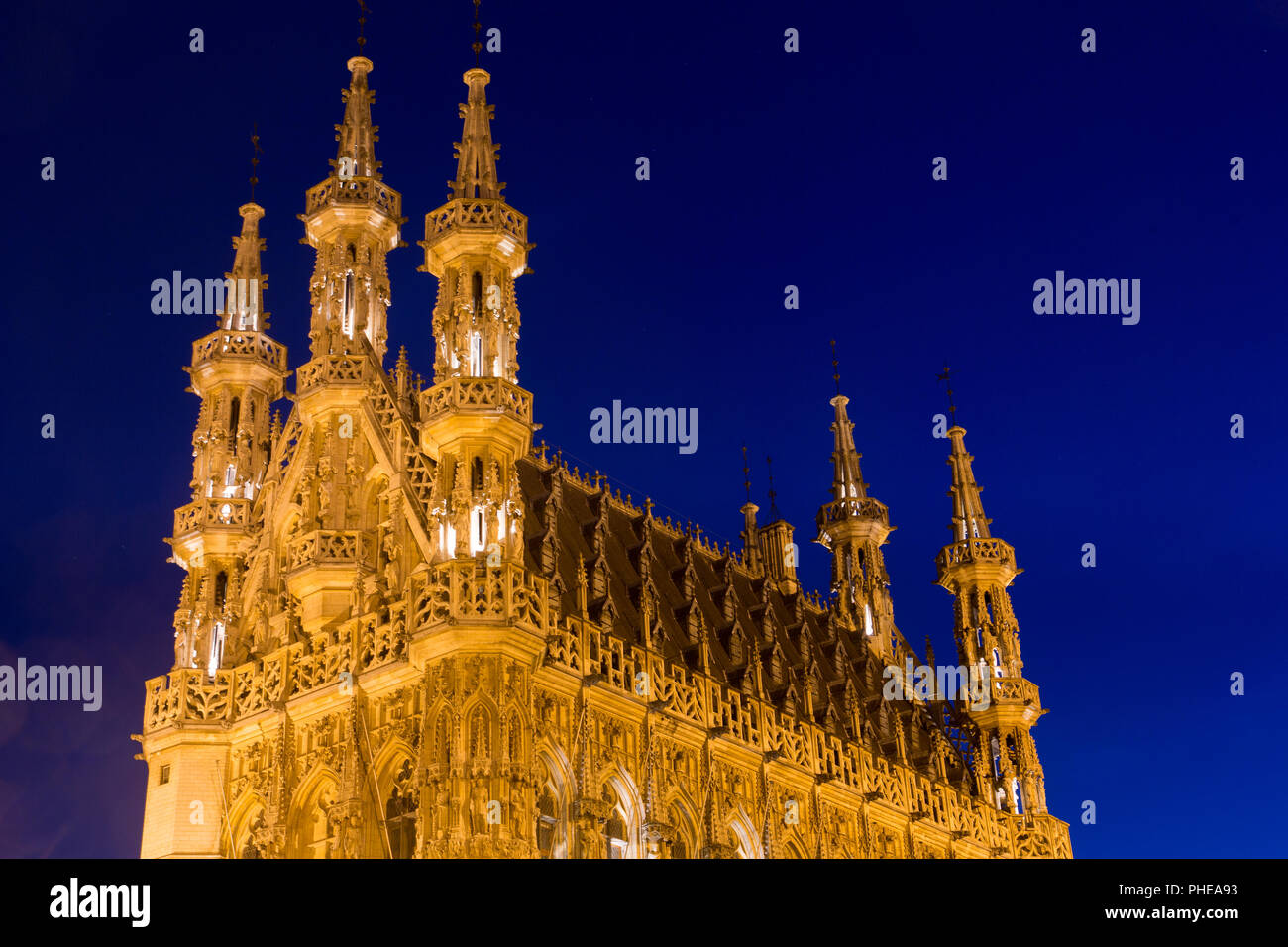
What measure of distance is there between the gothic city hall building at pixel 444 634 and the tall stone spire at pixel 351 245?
0.09m

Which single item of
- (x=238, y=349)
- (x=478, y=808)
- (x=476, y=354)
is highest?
(x=238, y=349)

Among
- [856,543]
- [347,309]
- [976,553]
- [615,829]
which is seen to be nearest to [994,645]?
[976,553]

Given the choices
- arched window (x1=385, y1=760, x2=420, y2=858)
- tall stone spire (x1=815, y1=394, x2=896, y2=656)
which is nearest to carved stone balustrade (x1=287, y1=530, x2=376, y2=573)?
arched window (x1=385, y1=760, x2=420, y2=858)

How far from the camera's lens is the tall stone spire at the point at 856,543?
242 ft

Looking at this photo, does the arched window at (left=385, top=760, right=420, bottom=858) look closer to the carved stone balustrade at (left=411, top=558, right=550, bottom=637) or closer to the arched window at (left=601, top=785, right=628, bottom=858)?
the carved stone balustrade at (left=411, top=558, right=550, bottom=637)

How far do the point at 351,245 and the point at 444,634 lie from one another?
15536mm

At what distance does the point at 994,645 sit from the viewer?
231 ft

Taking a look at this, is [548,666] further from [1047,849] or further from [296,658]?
[1047,849]

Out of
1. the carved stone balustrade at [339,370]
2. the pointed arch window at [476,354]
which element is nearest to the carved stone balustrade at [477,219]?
the pointed arch window at [476,354]

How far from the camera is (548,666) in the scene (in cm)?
4409

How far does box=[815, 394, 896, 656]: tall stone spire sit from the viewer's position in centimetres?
7381

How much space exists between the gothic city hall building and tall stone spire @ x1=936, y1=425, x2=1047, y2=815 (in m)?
8.22

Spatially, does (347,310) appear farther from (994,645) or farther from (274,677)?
(994,645)

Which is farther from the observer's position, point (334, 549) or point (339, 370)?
point (339, 370)
